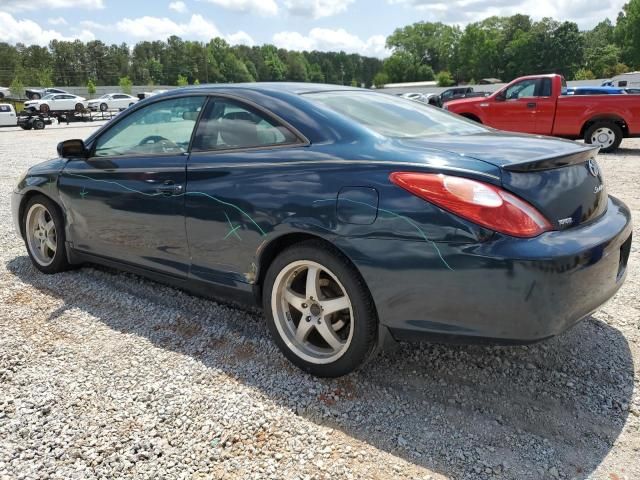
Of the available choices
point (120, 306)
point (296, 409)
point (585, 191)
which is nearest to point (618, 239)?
point (585, 191)

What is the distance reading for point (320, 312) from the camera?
2773mm

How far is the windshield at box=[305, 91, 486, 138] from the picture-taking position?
2893 mm

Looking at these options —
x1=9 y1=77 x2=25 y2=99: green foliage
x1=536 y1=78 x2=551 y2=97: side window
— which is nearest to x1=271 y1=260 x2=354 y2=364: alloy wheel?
x1=536 y1=78 x2=551 y2=97: side window

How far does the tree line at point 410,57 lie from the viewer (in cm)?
9275

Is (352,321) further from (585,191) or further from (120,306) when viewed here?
(120,306)

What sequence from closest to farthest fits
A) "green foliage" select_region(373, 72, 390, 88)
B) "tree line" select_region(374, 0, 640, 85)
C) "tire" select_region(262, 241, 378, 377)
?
1. "tire" select_region(262, 241, 378, 377)
2. "tree line" select_region(374, 0, 640, 85)
3. "green foliage" select_region(373, 72, 390, 88)

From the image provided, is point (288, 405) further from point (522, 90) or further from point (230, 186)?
point (522, 90)

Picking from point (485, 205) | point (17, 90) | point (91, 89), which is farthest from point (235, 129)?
point (91, 89)

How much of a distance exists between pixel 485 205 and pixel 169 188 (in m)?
1.95

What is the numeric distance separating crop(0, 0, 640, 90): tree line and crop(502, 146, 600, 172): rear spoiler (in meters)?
87.8

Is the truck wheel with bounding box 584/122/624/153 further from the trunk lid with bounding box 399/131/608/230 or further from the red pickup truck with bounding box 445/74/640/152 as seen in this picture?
the trunk lid with bounding box 399/131/608/230

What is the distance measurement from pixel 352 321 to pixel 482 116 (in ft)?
38.4

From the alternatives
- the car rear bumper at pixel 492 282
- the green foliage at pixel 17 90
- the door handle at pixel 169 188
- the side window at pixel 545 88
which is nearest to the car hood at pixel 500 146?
the car rear bumper at pixel 492 282

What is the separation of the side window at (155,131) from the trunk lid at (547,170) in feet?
4.91
